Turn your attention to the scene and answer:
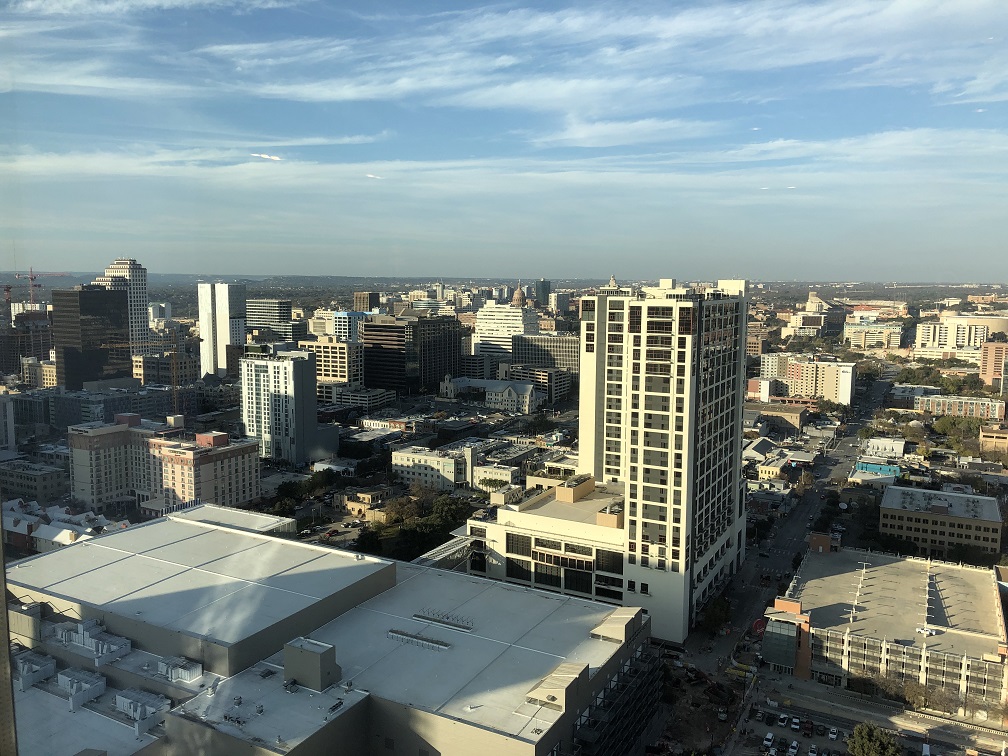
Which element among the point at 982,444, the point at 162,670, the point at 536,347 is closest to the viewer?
the point at 162,670

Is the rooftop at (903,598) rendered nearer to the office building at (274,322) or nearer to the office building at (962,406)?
the office building at (962,406)

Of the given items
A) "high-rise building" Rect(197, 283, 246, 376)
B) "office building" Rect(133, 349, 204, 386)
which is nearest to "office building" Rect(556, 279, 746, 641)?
"office building" Rect(133, 349, 204, 386)

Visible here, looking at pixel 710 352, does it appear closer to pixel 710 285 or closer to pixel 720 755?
pixel 710 285

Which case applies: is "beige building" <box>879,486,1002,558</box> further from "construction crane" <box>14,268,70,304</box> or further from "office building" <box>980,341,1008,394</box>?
"office building" <box>980,341,1008,394</box>

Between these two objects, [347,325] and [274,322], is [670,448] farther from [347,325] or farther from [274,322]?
[274,322]

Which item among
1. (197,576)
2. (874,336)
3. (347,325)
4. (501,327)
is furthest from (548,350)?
(197,576)

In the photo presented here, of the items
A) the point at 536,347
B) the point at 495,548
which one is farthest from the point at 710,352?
the point at 536,347
